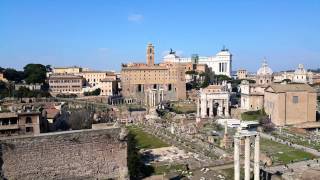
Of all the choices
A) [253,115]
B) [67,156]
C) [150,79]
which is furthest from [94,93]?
[67,156]

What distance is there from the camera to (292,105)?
4431 cm

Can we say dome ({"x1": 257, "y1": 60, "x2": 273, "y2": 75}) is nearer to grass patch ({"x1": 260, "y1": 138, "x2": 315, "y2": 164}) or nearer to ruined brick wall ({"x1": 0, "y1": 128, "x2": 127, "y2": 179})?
grass patch ({"x1": 260, "y1": 138, "x2": 315, "y2": 164})

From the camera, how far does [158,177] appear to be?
22141 mm

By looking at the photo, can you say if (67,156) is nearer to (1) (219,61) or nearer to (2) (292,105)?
(2) (292,105)

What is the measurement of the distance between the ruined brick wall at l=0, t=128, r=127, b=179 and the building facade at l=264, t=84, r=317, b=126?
31.6m

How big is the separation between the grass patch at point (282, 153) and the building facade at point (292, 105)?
36.8 ft

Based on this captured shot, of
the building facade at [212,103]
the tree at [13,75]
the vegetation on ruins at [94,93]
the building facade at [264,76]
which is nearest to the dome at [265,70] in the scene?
the building facade at [264,76]

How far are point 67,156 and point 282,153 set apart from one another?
1977 cm

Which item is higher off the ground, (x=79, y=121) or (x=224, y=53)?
(x=224, y=53)

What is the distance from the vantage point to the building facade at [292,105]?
4388cm

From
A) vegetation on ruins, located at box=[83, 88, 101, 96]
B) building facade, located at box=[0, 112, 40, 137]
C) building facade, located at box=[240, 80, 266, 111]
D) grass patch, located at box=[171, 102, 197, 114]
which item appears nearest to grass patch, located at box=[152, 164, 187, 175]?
building facade, located at box=[0, 112, 40, 137]

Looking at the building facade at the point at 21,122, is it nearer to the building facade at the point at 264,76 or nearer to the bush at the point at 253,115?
the bush at the point at 253,115

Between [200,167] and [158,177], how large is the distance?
4.27m

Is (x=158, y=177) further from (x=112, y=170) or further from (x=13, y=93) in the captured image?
(x=13, y=93)
